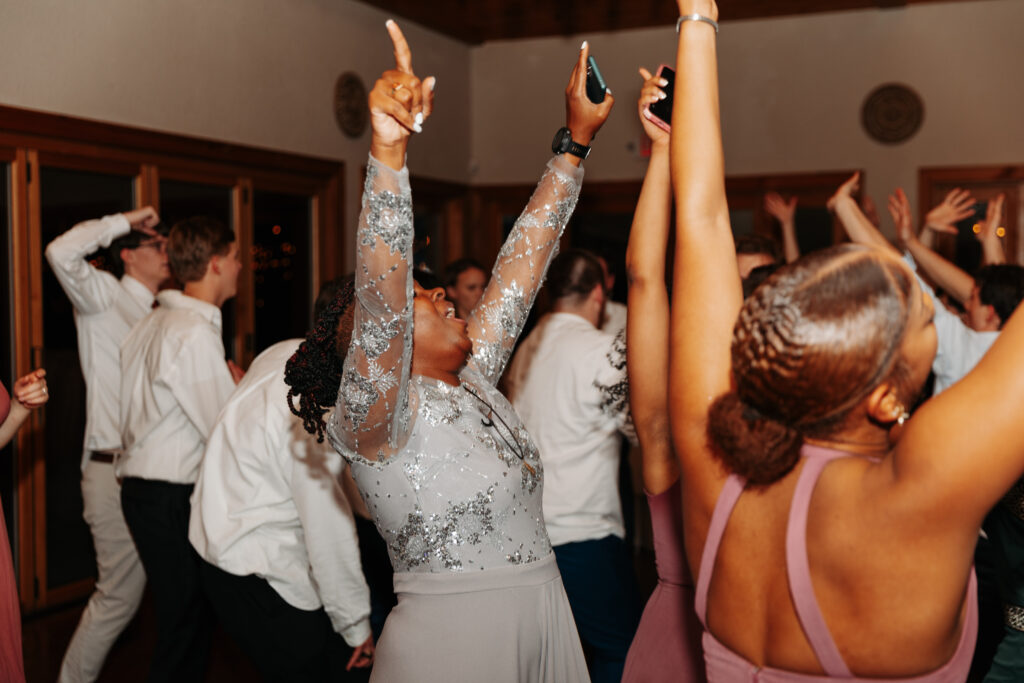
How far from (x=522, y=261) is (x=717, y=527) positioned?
907 mm

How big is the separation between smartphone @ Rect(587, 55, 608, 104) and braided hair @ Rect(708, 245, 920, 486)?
2.73 feet

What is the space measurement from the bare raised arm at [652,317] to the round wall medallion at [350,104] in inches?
185

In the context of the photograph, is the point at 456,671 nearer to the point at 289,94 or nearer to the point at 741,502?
the point at 741,502

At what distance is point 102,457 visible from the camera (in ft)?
11.3

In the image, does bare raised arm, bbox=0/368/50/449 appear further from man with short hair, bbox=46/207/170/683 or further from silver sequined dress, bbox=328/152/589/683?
silver sequined dress, bbox=328/152/589/683

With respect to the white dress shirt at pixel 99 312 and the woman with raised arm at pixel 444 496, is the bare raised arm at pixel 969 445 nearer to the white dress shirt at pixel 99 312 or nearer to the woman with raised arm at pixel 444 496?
the woman with raised arm at pixel 444 496

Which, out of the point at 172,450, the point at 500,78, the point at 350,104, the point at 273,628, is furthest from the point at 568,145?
the point at 500,78

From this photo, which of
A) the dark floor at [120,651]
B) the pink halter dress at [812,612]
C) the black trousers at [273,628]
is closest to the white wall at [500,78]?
the dark floor at [120,651]

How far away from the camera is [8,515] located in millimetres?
4055

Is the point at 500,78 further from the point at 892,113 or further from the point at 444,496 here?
the point at 444,496

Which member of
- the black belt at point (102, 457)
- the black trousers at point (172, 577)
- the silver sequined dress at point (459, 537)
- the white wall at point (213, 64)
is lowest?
the black trousers at point (172, 577)

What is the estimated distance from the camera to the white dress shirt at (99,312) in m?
3.47

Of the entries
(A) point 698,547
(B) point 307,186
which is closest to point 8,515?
(B) point 307,186

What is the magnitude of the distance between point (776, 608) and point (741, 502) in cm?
12
